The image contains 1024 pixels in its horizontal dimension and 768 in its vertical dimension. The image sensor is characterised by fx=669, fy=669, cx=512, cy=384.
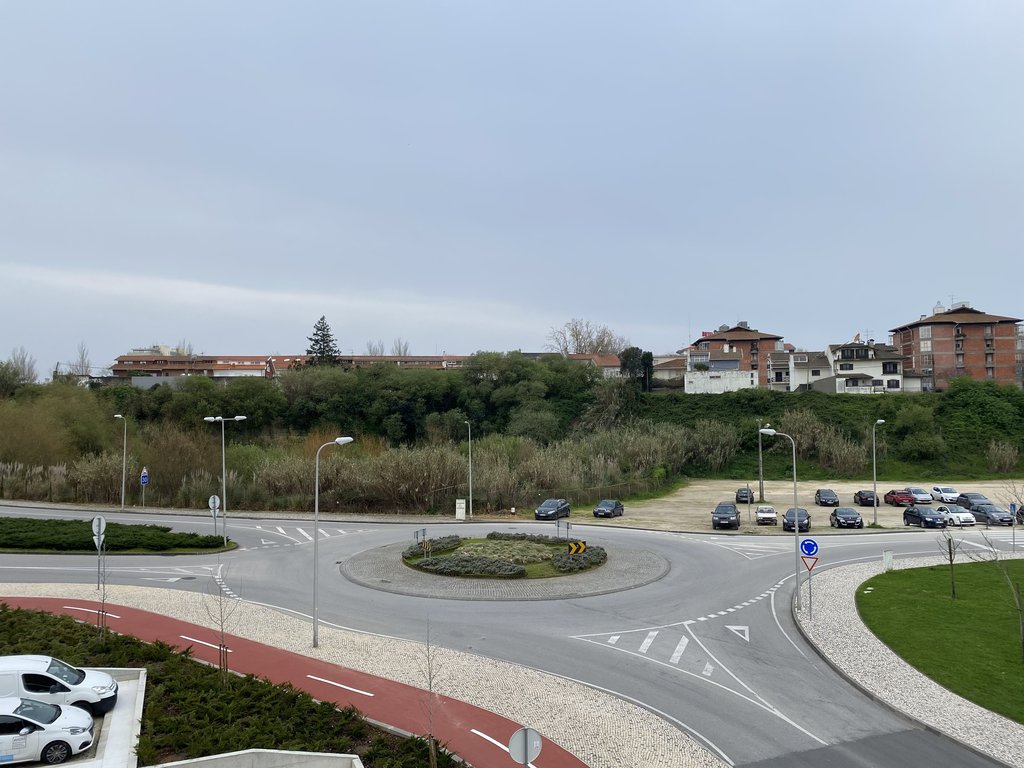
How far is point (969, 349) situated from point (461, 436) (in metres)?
69.7

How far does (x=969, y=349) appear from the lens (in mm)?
90750

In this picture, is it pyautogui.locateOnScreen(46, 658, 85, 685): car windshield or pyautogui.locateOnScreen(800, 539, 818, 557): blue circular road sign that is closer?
pyautogui.locateOnScreen(46, 658, 85, 685): car windshield

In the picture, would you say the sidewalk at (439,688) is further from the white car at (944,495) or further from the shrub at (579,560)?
the white car at (944,495)

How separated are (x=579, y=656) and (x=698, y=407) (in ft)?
235

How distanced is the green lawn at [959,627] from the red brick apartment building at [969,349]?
7225 cm

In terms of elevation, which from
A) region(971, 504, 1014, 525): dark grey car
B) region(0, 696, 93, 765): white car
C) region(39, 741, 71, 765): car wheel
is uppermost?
region(0, 696, 93, 765): white car

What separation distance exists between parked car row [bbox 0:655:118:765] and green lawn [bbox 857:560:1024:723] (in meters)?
18.9

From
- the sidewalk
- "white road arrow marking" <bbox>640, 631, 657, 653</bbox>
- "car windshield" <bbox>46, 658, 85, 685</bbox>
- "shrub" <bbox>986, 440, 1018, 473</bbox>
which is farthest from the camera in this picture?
"shrub" <bbox>986, 440, 1018, 473</bbox>

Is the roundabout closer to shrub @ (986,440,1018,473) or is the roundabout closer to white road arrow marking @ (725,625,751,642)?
white road arrow marking @ (725,625,751,642)

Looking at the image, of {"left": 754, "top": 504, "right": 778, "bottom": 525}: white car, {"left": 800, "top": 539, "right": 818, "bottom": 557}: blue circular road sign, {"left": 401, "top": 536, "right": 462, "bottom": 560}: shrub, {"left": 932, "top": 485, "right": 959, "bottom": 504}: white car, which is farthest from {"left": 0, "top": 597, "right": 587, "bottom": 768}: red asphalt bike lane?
{"left": 932, "top": 485, "right": 959, "bottom": 504}: white car

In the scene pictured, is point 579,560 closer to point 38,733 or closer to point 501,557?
point 501,557

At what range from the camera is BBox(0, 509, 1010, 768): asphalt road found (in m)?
13.7

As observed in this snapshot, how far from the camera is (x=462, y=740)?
13328mm

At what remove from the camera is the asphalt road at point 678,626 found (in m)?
13.7
